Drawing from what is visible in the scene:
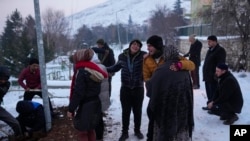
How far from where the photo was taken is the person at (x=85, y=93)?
12.7ft

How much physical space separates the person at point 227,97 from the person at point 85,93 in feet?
8.80

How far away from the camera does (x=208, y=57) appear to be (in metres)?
6.81

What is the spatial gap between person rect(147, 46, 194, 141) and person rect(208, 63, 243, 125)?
2266 millimetres

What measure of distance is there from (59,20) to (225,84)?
5566 centimetres

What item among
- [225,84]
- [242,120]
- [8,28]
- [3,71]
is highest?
[8,28]

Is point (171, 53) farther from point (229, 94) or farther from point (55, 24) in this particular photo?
point (55, 24)

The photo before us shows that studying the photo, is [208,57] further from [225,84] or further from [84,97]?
[84,97]

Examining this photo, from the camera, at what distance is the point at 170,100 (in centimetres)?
355

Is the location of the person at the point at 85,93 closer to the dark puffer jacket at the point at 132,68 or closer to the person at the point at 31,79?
the dark puffer jacket at the point at 132,68

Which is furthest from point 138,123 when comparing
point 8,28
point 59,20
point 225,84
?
point 59,20

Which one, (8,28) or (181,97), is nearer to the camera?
(181,97)

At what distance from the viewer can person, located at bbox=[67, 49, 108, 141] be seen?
3881 millimetres

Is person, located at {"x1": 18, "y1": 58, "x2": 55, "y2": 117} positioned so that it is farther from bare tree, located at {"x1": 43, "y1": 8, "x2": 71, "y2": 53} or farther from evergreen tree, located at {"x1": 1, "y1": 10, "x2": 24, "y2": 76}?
bare tree, located at {"x1": 43, "y1": 8, "x2": 71, "y2": 53}

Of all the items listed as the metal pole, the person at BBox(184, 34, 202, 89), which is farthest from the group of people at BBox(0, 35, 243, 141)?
the person at BBox(184, 34, 202, 89)
